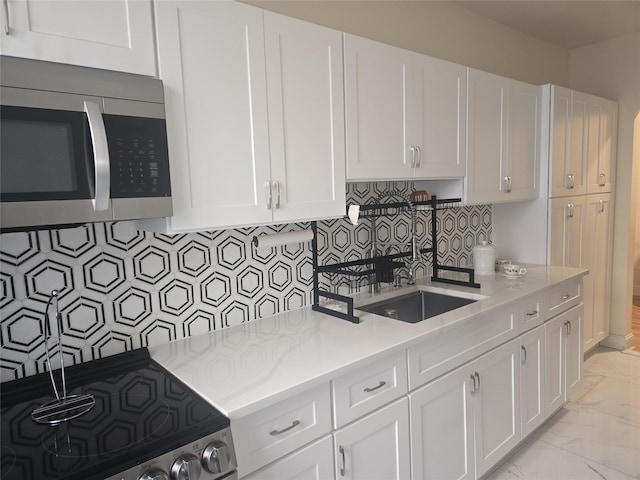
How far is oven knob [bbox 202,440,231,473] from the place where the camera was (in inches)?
43.3

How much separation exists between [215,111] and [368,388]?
1.09 metres

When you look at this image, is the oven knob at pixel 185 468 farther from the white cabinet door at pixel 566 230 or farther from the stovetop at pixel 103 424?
the white cabinet door at pixel 566 230

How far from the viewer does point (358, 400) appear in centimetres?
152

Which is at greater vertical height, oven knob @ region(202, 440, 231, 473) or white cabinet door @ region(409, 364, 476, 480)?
oven knob @ region(202, 440, 231, 473)

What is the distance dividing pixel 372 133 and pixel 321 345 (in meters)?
0.93

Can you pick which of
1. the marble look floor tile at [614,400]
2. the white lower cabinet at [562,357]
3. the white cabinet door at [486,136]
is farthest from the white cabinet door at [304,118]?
the marble look floor tile at [614,400]

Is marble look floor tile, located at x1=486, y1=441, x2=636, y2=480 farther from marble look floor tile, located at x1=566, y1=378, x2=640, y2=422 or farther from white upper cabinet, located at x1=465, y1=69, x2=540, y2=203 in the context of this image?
white upper cabinet, located at x1=465, y1=69, x2=540, y2=203

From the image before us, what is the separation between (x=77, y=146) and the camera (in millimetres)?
1106

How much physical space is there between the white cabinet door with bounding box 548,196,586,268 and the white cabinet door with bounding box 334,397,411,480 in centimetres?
193

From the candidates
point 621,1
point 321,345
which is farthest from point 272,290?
point 621,1

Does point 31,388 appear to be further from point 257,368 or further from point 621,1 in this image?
point 621,1

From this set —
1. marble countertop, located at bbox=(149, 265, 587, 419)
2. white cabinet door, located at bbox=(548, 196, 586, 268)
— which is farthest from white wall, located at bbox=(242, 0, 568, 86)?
marble countertop, located at bbox=(149, 265, 587, 419)

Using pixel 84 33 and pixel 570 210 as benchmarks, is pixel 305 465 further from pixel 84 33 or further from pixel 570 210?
pixel 570 210

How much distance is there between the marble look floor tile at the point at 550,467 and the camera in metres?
2.21
